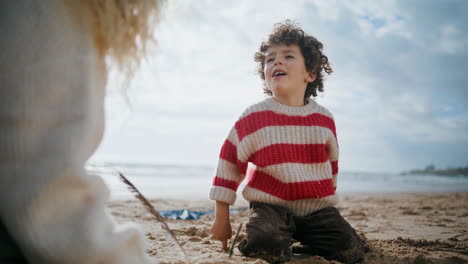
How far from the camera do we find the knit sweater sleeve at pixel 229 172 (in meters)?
2.51

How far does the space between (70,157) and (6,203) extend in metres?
0.19

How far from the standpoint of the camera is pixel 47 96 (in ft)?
2.76

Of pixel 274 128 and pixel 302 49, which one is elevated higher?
pixel 302 49

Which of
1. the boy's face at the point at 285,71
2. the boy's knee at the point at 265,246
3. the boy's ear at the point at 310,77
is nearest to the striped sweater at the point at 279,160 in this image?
the boy's face at the point at 285,71

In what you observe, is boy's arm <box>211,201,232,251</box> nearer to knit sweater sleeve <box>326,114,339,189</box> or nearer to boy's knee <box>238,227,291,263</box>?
boy's knee <box>238,227,291,263</box>

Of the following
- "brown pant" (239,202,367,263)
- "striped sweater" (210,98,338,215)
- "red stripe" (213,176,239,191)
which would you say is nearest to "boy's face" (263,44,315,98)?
"striped sweater" (210,98,338,215)

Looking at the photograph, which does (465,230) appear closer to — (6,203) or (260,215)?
(260,215)

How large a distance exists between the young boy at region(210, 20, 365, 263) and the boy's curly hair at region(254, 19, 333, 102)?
196 millimetres

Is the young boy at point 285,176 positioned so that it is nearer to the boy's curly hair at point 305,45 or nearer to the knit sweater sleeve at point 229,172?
the knit sweater sleeve at point 229,172

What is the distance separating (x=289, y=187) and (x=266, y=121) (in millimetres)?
542

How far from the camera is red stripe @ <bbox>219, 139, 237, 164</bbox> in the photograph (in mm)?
2629

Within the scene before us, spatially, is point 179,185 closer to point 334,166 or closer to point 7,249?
point 334,166

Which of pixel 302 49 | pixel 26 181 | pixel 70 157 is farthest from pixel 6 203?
pixel 302 49

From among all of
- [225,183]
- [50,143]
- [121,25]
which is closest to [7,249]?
[50,143]
